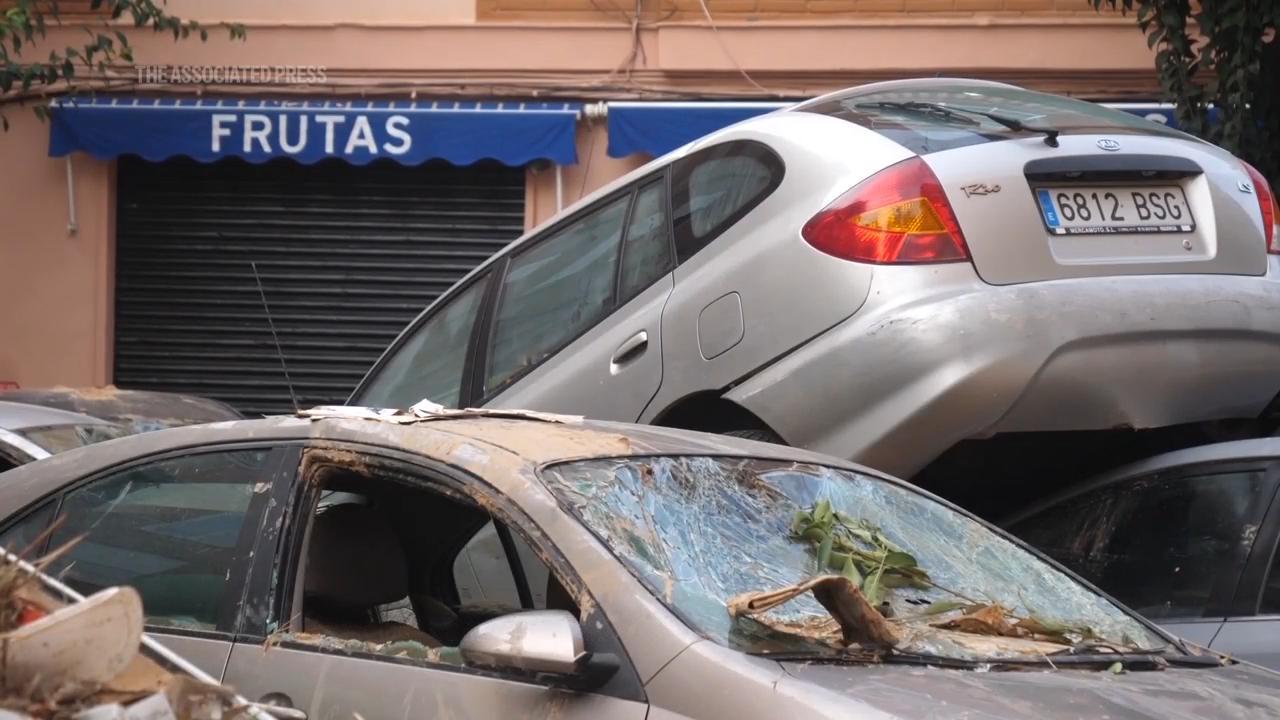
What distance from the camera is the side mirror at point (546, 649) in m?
2.62

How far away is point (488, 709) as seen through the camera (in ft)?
9.07

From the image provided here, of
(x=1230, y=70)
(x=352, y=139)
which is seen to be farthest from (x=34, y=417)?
(x=1230, y=70)

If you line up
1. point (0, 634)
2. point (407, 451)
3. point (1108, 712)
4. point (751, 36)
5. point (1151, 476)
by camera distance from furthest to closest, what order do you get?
point (751, 36)
point (1151, 476)
point (407, 451)
point (1108, 712)
point (0, 634)

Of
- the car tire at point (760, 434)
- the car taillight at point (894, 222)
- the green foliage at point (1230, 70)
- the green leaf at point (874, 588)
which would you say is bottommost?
the green leaf at point (874, 588)

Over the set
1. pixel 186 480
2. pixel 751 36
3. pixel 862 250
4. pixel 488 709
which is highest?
pixel 751 36

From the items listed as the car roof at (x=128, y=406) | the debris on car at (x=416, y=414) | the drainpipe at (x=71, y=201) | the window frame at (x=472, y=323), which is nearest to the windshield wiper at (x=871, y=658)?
the debris on car at (x=416, y=414)

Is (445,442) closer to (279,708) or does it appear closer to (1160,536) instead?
(279,708)

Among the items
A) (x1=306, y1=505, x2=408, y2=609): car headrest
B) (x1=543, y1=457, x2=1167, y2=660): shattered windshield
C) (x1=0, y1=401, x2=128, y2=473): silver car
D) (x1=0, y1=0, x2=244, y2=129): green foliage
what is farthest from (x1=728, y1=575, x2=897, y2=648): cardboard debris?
(x1=0, y1=0, x2=244, y2=129): green foliage

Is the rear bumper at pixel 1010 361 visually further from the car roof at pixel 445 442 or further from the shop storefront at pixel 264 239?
the shop storefront at pixel 264 239

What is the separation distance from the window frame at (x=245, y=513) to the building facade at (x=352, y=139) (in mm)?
6881

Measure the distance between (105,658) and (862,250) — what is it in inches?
115

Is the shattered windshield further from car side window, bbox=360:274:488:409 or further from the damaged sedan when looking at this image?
car side window, bbox=360:274:488:409

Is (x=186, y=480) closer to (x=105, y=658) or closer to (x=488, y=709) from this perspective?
(x=488, y=709)

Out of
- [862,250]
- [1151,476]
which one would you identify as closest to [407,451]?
[862,250]
